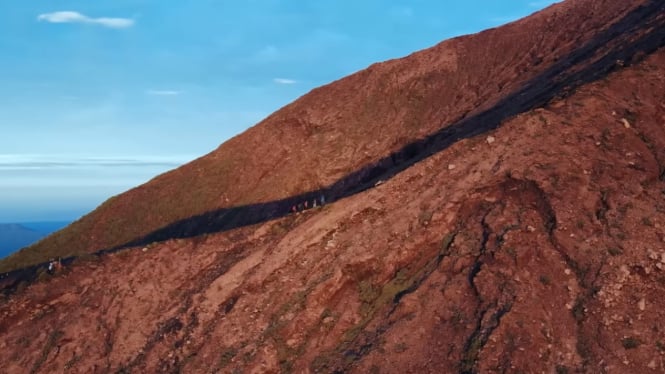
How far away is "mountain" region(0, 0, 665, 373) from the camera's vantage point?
1151 centimetres

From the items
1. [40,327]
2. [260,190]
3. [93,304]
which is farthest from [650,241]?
[260,190]

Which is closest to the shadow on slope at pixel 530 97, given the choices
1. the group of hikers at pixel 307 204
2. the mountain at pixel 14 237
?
the group of hikers at pixel 307 204

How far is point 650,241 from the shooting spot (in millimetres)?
12070

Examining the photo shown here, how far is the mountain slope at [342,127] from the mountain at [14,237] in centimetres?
7977

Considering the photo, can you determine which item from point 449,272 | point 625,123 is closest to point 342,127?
point 625,123

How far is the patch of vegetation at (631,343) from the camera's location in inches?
418

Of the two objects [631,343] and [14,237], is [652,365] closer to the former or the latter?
[631,343]

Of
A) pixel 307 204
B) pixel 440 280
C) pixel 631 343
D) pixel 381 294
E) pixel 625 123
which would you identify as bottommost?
pixel 631 343

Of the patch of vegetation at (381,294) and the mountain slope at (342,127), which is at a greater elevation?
the mountain slope at (342,127)

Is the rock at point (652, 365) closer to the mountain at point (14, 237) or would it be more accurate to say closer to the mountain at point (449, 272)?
the mountain at point (449, 272)

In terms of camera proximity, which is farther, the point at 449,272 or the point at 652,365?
the point at 449,272

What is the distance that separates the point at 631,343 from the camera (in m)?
10.6

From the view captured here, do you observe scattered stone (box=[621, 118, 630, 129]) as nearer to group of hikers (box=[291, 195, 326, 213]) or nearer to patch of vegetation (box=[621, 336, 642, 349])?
patch of vegetation (box=[621, 336, 642, 349])

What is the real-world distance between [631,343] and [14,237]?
127 metres
